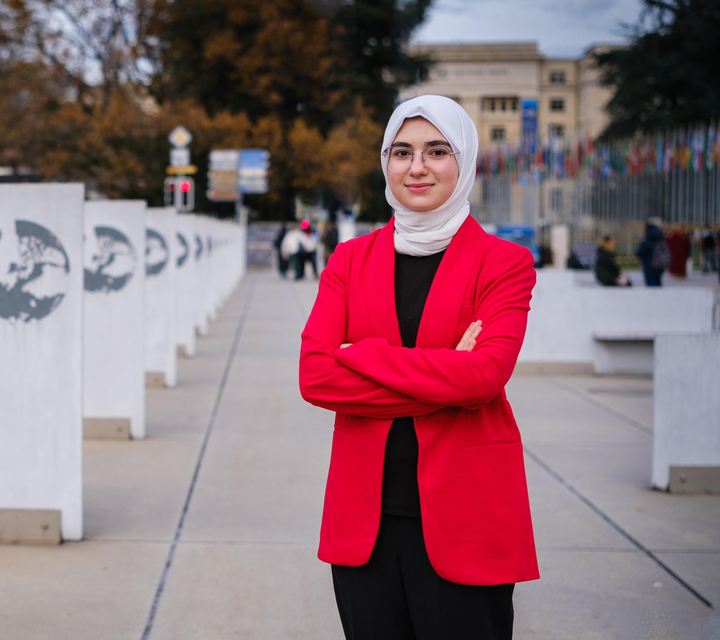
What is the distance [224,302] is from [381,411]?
1917 centimetres

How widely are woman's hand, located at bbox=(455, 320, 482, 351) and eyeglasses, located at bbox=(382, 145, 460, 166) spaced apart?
1.35ft

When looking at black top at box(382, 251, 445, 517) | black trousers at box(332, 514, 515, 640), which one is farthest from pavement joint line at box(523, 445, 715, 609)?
black top at box(382, 251, 445, 517)

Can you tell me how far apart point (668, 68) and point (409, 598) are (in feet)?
153

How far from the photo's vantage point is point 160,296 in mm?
9055

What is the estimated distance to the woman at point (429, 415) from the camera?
2365 mm

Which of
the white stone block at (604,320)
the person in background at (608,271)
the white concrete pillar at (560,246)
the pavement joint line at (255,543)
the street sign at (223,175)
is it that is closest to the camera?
the pavement joint line at (255,543)

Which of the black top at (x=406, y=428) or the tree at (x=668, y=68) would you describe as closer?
the black top at (x=406, y=428)

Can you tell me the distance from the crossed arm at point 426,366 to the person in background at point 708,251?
33.8 m

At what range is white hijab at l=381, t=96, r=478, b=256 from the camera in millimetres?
2441

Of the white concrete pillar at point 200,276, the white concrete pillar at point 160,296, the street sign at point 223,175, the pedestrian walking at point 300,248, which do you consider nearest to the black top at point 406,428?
the white concrete pillar at point 160,296

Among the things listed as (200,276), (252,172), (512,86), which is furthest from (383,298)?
(512,86)

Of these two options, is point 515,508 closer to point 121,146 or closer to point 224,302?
point 224,302

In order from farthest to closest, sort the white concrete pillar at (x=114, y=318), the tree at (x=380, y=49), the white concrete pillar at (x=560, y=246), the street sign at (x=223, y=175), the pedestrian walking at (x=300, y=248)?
the tree at (x=380, y=49) < the white concrete pillar at (x=560, y=246) < the street sign at (x=223, y=175) < the pedestrian walking at (x=300, y=248) < the white concrete pillar at (x=114, y=318)

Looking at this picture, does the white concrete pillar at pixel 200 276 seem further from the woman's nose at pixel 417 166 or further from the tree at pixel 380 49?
the tree at pixel 380 49
